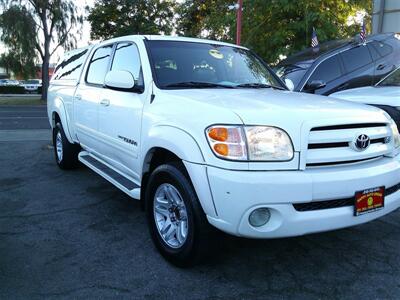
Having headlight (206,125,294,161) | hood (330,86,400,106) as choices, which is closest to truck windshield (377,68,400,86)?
hood (330,86,400,106)

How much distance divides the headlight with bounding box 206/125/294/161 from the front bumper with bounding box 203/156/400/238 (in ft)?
0.36

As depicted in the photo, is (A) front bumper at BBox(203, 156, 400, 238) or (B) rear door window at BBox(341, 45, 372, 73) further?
(B) rear door window at BBox(341, 45, 372, 73)

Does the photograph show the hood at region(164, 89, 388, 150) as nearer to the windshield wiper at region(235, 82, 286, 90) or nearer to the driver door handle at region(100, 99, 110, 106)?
the windshield wiper at region(235, 82, 286, 90)

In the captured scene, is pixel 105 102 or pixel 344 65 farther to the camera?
pixel 344 65

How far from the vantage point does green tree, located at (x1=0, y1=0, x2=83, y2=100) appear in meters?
28.6

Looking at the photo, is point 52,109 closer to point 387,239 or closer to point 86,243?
point 86,243

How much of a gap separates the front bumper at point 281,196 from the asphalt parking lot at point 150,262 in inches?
18.6

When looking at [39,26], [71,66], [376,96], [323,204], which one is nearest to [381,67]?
[376,96]

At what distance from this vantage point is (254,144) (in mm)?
2832

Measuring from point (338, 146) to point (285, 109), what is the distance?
45 cm

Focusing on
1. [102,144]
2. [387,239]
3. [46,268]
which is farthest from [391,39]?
[46,268]

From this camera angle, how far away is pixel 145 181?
3.85m

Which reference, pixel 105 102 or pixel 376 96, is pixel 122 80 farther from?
pixel 376 96

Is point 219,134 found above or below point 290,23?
below
